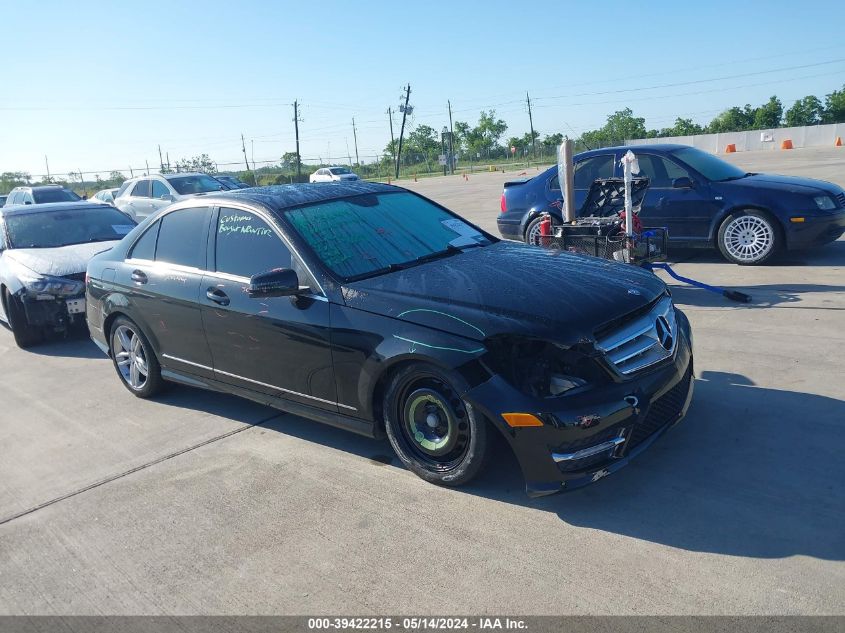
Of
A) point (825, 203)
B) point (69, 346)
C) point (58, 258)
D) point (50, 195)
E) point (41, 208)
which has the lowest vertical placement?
point (69, 346)

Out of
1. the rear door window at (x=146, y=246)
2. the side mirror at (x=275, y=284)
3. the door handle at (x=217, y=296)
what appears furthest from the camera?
the rear door window at (x=146, y=246)

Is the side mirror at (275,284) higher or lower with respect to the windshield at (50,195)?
lower

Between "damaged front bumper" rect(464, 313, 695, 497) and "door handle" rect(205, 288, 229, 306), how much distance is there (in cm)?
203

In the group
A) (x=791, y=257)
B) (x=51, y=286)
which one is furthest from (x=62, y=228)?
(x=791, y=257)

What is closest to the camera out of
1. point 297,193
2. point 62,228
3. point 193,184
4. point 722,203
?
point 297,193

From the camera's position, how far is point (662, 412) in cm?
370

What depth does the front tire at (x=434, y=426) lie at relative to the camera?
358cm

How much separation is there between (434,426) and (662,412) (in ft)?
3.98

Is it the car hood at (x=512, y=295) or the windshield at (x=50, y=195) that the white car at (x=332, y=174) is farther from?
the car hood at (x=512, y=295)

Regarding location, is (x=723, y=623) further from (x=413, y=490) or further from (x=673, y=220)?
(x=673, y=220)

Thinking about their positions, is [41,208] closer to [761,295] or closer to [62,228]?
[62,228]

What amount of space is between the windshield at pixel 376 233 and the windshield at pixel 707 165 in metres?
4.94

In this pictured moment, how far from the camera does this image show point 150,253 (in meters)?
5.48

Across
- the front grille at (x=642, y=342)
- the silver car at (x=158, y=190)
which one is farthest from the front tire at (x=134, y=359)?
the silver car at (x=158, y=190)
